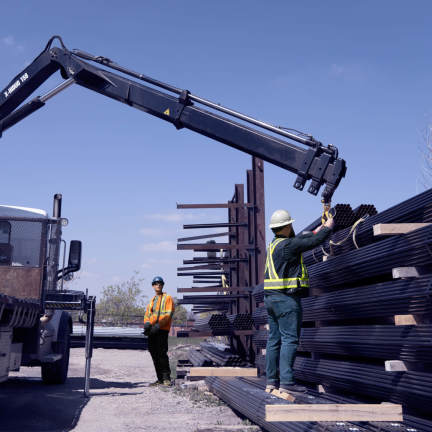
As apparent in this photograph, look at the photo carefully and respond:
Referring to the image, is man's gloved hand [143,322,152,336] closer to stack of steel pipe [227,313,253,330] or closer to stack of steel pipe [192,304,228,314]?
stack of steel pipe [227,313,253,330]

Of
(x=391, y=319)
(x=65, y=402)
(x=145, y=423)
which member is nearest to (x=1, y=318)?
(x=145, y=423)

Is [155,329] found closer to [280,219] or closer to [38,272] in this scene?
[38,272]

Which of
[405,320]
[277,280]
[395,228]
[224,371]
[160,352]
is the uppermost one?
[395,228]

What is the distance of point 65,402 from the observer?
9.09 meters

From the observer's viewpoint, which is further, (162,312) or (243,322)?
(243,322)

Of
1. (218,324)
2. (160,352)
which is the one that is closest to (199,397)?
(160,352)

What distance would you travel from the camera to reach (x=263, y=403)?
6246 millimetres

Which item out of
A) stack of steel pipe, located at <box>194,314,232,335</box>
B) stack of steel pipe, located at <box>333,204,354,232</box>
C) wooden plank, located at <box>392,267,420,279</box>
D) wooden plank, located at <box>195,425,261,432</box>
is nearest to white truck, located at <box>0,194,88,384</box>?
stack of steel pipe, located at <box>194,314,232,335</box>

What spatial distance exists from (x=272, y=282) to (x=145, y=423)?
2751 millimetres

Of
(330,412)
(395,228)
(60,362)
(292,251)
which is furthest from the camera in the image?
(60,362)

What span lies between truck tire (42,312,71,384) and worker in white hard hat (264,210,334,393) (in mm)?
5588

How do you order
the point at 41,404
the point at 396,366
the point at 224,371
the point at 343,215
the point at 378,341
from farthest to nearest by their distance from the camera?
the point at 224,371, the point at 41,404, the point at 343,215, the point at 378,341, the point at 396,366

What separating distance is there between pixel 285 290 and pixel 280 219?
2.60 ft

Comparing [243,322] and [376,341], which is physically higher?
[243,322]
